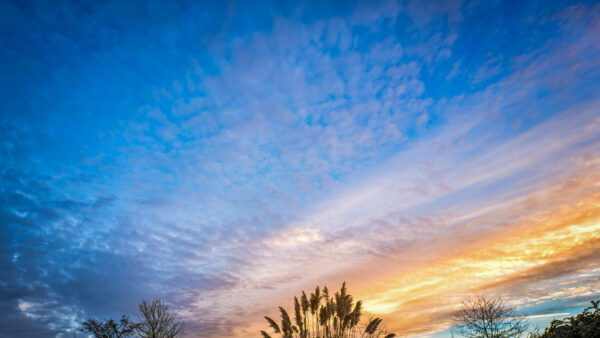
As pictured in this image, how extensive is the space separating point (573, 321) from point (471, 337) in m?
24.7

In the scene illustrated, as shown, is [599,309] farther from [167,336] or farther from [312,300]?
[167,336]

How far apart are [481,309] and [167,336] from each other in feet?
79.2

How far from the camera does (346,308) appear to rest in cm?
1992

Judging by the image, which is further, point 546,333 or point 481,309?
point 481,309

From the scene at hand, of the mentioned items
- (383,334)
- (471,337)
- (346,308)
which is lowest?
(471,337)

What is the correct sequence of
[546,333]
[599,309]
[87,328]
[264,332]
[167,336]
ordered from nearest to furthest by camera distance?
1. [599,309]
2. [546,333]
3. [264,332]
4. [167,336]
5. [87,328]

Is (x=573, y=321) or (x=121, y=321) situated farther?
(x=121, y=321)

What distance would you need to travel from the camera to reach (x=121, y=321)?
24.2 meters

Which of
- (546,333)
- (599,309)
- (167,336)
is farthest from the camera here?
(167,336)

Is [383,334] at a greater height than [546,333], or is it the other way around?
[546,333]

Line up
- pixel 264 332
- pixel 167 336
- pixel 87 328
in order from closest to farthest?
pixel 264 332, pixel 167 336, pixel 87 328

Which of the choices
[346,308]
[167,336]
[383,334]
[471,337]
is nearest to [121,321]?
[167,336]

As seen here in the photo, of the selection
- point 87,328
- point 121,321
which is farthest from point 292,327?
point 87,328

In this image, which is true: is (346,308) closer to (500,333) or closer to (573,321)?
(500,333)
